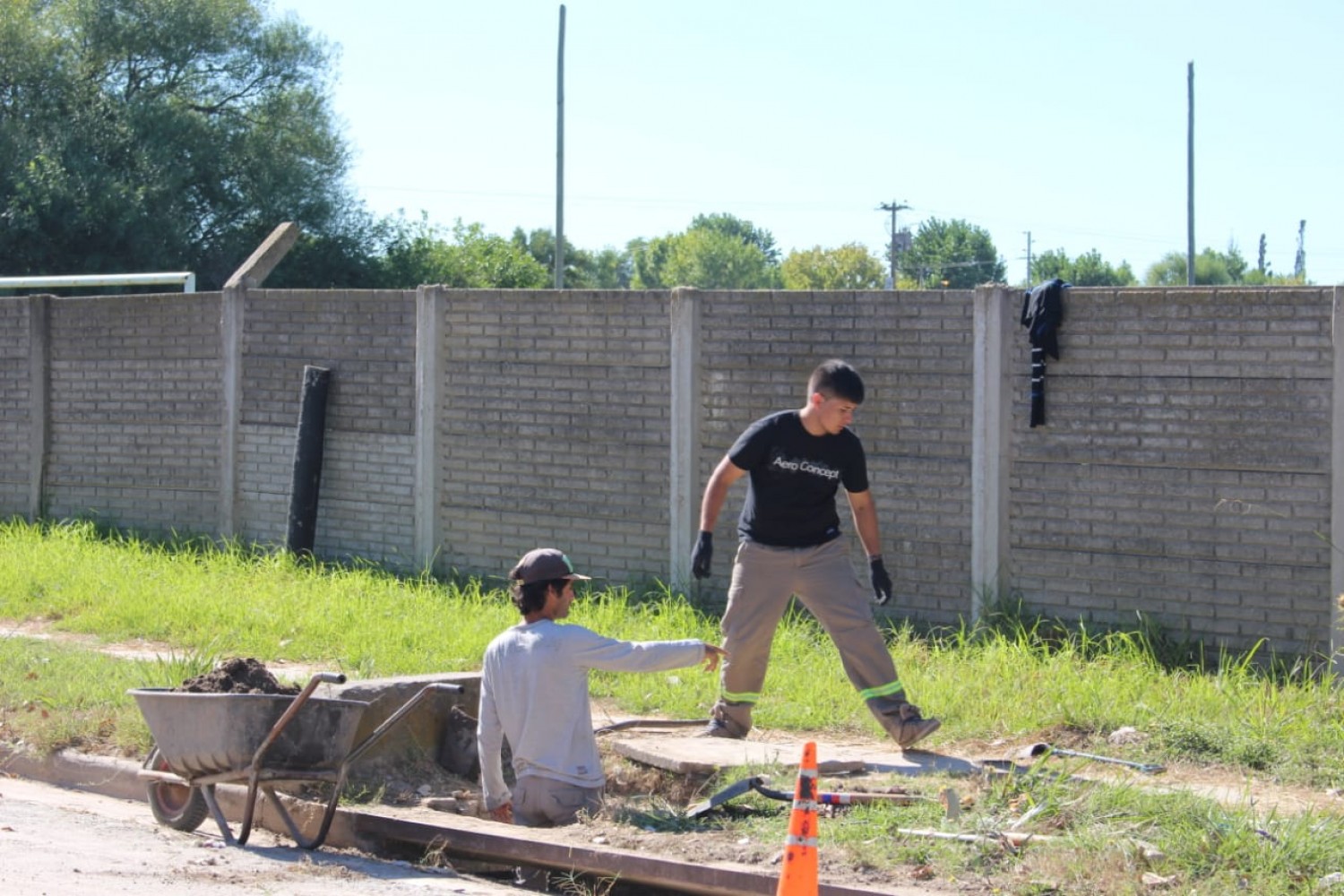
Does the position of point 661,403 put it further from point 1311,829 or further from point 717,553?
point 1311,829

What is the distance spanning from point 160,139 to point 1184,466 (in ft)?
93.1

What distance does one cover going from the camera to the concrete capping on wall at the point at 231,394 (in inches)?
515

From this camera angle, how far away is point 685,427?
10414mm

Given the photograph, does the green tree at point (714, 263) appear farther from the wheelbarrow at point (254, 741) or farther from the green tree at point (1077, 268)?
the wheelbarrow at point (254, 741)

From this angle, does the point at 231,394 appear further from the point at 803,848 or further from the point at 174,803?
the point at 803,848

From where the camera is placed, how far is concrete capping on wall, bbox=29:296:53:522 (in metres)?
14.5

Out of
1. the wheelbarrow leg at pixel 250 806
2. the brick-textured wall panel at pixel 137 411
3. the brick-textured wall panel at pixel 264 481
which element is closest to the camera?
the wheelbarrow leg at pixel 250 806

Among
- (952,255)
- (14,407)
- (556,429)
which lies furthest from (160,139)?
(952,255)

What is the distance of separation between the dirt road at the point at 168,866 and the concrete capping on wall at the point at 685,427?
4.28m

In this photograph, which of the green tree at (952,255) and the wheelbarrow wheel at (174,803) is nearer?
the wheelbarrow wheel at (174,803)

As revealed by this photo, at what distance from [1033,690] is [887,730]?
127cm

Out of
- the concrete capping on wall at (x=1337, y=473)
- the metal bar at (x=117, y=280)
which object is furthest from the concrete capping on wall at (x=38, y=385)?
the concrete capping on wall at (x=1337, y=473)

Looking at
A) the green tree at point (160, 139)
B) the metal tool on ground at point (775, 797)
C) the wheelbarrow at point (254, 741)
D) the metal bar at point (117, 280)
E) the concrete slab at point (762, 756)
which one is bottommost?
the concrete slab at point (762, 756)

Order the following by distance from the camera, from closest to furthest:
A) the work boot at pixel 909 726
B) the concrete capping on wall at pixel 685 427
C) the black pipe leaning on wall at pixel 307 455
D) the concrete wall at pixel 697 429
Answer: the work boot at pixel 909 726, the concrete wall at pixel 697 429, the concrete capping on wall at pixel 685 427, the black pipe leaning on wall at pixel 307 455
